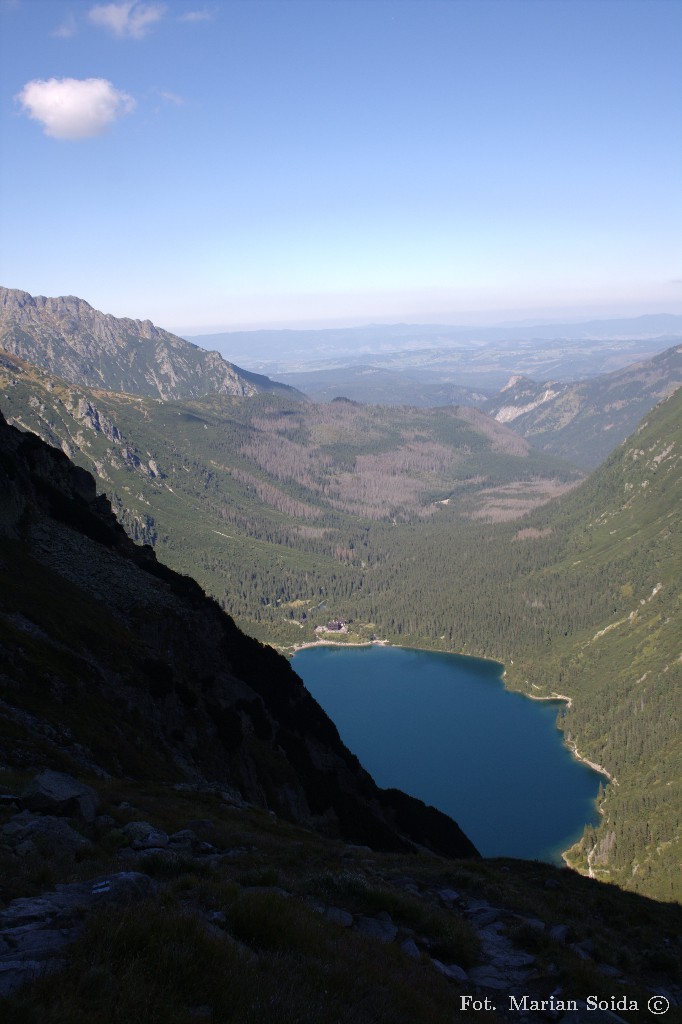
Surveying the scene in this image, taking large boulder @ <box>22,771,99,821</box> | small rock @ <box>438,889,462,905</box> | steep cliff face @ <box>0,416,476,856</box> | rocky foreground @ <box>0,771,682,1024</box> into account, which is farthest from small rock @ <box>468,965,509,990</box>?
steep cliff face @ <box>0,416,476,856</box>

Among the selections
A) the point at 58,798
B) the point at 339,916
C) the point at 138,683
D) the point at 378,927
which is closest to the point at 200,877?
the point at 339,916

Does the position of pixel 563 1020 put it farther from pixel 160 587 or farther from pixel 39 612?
pixel 160 587

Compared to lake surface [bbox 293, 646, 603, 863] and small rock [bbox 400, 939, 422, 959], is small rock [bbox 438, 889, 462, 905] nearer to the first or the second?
small rock [bbox 400, 939, 422, 959]

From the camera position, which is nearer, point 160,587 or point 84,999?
point 84,999

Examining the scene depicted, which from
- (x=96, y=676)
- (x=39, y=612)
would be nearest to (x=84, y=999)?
(x=96, y=676)

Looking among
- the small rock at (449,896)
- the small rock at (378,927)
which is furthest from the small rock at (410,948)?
the small rock at (449,896)

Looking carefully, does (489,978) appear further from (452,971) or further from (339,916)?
(339,916)
